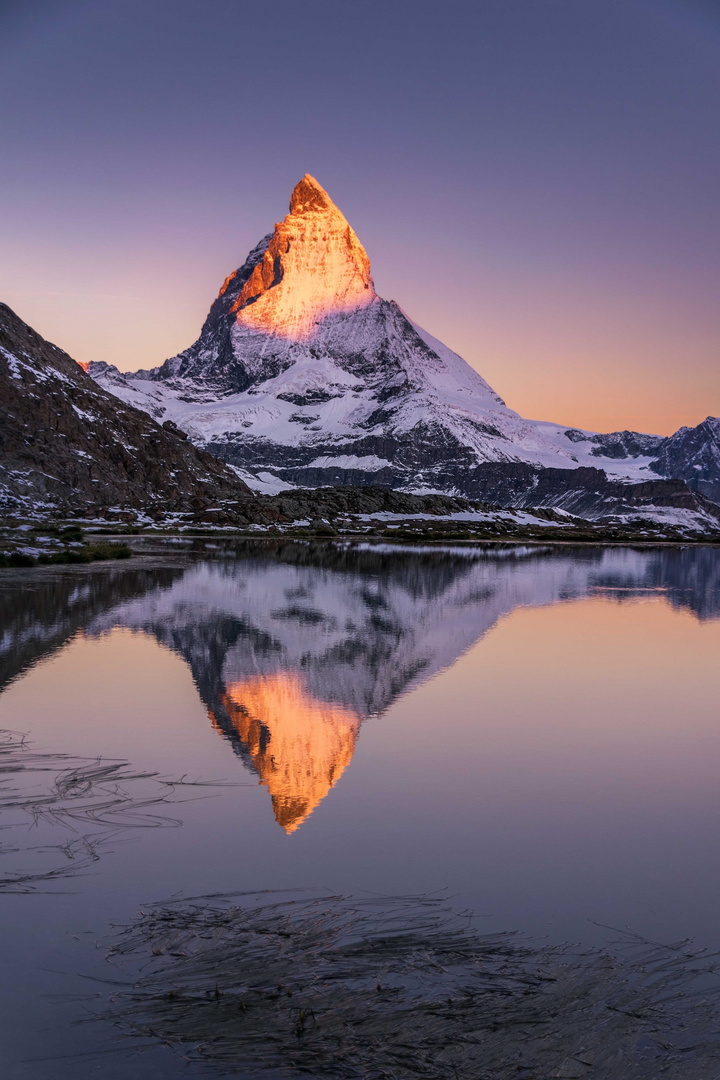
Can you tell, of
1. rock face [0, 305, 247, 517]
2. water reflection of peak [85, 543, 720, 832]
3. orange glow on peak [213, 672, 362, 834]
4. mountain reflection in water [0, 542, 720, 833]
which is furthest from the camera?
rock face [0, 305, 247, 517]

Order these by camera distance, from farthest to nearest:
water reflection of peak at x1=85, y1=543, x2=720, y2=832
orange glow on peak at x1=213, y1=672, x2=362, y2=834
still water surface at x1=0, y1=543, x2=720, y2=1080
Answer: water reflection of peak at x1=85, y1=543, x2=720, y2=832 → orange glow on peak at x1=213, y1=672, x2=362, y2=834 → still water surface at x1=0, y1=543, x2=720, y2=1080

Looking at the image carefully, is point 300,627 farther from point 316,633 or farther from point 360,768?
point 360,768

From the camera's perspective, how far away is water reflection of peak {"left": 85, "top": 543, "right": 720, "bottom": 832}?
43.7ft

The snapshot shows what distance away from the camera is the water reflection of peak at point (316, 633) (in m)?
13.3

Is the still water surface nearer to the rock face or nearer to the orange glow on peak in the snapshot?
the orange glow on peak

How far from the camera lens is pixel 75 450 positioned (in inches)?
5231

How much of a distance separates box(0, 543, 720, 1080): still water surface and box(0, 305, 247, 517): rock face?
87.8 m

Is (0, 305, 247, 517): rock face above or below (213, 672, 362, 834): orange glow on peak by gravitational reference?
above

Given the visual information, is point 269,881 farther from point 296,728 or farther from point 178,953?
point 296,728

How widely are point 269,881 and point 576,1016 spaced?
10.2ft

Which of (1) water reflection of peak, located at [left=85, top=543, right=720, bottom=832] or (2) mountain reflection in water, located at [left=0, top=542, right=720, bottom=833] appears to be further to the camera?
(2) mountain reflection in water, located at [left=0, top=542, right=720, bottom=833]

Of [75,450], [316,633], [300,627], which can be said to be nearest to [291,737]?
[316,633]

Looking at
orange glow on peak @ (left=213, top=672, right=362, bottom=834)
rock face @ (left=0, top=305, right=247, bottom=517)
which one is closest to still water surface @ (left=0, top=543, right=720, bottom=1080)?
orange glow on peak @ (left=213, top=672, right=362, bottom=834)

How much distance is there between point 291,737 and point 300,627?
44.6 ft
